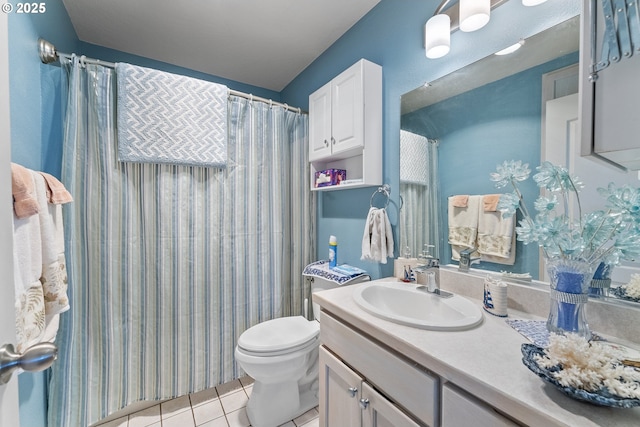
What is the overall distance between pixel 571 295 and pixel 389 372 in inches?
21.9

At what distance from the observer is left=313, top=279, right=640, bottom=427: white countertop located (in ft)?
1.52

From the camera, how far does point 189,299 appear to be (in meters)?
1.65

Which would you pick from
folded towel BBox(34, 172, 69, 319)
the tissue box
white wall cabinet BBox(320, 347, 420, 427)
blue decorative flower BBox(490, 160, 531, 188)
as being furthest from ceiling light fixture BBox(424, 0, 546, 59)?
folded towel BBox(34, 172, 69, 319)

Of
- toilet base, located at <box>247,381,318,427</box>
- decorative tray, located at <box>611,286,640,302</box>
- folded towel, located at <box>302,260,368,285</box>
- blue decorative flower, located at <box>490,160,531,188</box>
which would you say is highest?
blue decorative flower, located at <box>490,160,531,188</box>

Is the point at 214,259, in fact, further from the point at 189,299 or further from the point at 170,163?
the point at 170,163

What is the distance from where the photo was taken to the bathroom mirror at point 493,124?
33.4 inches

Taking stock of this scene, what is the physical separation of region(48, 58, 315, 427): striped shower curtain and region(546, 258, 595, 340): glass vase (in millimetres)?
1612

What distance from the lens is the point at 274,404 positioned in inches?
56.8

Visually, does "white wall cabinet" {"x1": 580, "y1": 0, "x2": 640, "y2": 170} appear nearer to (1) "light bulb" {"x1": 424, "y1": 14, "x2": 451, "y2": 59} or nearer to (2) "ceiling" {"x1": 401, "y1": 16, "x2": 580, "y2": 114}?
(2) "ceiling" {"x1": 401, "y1": 16, "x2": 580, "y2": 114}

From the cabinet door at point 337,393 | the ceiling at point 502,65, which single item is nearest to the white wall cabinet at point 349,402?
the cabinet door at point 337,393

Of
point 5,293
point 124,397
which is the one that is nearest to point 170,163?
point 5,293

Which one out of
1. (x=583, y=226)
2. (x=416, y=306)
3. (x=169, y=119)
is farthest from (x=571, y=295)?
(x=169, y=119)

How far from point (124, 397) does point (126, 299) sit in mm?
570

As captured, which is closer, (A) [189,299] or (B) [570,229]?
(B) [570,229]
